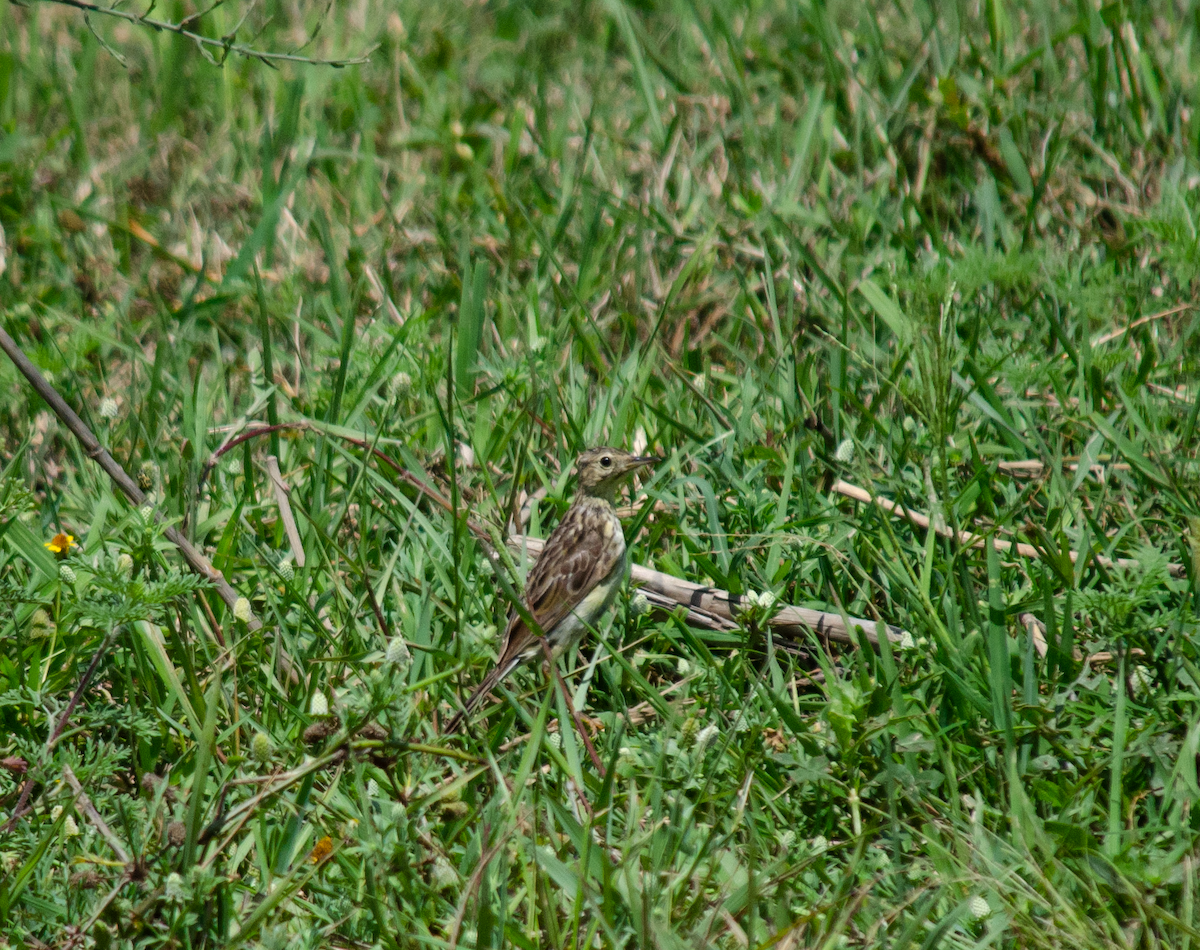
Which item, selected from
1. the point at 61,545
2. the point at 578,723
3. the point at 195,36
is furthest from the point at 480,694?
the point at 195,36

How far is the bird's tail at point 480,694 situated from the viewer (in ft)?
14.2

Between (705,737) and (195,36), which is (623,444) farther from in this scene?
(195,36)

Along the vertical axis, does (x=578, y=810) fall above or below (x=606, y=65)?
below

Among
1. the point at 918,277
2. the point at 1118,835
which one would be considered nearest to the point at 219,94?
the point at 918,277

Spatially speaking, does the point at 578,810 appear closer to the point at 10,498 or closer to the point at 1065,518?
the point at 1065,518

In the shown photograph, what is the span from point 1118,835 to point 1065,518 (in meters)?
1.64

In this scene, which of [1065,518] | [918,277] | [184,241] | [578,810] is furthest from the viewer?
[184,241]

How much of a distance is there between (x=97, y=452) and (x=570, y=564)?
1.89 meters

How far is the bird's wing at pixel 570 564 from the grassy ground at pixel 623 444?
0.63 ft

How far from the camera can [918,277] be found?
572 centimetres

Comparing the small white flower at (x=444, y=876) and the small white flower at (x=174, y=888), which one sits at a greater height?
the small white flower at (x=174, y=888)

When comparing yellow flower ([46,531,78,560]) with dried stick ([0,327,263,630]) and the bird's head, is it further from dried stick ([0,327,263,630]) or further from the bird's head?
the bird's head

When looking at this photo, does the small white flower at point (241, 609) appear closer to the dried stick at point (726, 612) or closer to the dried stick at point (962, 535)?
the dried stick at point (726, 612)

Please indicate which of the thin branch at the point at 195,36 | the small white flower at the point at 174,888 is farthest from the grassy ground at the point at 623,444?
the thin branch at the point at 195,36
